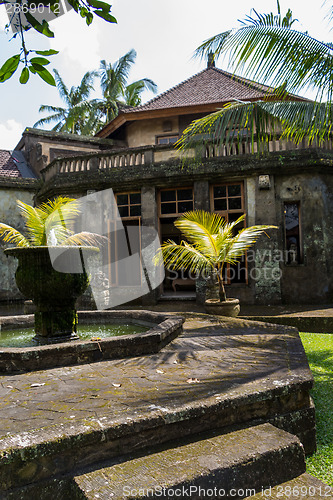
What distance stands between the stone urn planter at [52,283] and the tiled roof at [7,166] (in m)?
10.1

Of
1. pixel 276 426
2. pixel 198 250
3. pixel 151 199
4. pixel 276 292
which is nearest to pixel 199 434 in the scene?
pixel 276 426

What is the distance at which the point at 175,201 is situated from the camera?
450 inches

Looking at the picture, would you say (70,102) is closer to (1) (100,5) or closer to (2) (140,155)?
(2) (140,155)

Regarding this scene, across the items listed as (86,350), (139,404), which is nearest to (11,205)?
(86,350)

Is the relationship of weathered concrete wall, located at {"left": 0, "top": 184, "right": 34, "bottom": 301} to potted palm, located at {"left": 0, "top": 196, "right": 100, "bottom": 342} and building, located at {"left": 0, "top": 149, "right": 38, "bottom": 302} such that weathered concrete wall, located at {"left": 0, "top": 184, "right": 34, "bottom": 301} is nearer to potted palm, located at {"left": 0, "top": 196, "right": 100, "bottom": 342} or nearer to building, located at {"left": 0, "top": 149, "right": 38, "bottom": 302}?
building, located at {"left": 0, "top": 149, "right": 38, "bottom": 302}

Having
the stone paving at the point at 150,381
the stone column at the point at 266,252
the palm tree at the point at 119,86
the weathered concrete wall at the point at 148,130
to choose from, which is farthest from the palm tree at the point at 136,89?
the stone paving at the point at 150,381

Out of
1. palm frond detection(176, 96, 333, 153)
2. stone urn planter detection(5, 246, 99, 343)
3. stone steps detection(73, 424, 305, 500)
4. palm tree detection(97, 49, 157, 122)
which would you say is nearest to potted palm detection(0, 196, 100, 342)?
stone urn planter detection(5, 246, 99, 343)

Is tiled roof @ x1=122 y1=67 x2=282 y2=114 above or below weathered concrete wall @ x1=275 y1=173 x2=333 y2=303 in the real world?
above

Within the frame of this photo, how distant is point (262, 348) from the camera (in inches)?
167

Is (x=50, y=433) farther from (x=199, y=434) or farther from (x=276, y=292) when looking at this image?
(x=276, y=292)

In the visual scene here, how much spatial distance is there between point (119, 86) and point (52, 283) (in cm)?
2066

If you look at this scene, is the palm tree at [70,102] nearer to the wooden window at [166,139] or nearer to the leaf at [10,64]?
the wooden window at [166,139]

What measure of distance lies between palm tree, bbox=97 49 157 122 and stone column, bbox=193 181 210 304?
13.1m

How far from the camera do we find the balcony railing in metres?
10.5
